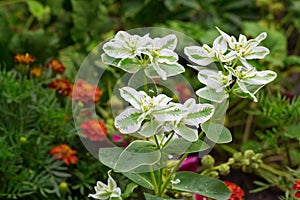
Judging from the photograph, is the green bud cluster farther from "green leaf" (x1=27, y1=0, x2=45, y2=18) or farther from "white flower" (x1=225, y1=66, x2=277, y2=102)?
"green leaf" (x1=27, y1=0, x2=45, y2=18)

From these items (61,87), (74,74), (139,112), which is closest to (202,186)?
(139,112)

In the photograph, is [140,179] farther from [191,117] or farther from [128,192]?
[191,117]

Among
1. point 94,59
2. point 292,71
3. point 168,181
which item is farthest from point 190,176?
point 292,71

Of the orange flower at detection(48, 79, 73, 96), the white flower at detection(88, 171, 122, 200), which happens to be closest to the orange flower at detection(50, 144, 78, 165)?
the orange flower at detection(48, 79, 73, 96)

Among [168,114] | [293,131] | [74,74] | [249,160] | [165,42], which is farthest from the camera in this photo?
[74,74]

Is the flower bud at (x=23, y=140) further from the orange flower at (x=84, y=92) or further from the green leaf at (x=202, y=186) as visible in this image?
the green leaf at (x=202, y=186)

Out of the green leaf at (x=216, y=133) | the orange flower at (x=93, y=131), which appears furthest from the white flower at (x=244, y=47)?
the orange flower at (x=93, y=131)
